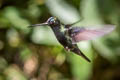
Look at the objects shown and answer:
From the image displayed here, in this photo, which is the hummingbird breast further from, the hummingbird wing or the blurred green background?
the blurred green background

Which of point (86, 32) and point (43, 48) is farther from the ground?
point (86, 32)

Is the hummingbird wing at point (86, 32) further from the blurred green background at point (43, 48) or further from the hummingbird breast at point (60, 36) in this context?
the blurred green background at point (43, 48)

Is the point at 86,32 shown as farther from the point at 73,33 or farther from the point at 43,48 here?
the point at 43,48

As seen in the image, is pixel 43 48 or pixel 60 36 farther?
pixel 43 48

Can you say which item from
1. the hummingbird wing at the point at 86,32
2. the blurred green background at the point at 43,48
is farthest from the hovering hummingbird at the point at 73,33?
the blurred green background at the point at 43,48

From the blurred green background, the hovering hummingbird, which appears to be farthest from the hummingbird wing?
the blurred green background

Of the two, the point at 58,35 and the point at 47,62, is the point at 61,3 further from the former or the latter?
the point at 58,35

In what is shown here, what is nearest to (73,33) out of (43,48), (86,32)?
(86,32)
